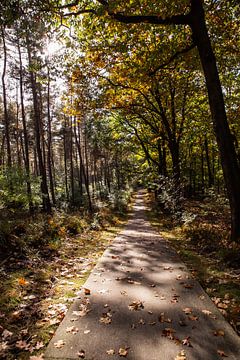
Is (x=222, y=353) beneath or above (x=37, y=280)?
beneath

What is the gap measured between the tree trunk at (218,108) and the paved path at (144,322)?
8.20 ft

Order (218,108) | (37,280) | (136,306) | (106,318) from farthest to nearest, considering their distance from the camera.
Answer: (218,108), (37,280), (136,306), (106,318)

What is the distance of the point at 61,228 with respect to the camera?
9.72 m

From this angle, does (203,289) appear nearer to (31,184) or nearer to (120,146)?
(31,184)

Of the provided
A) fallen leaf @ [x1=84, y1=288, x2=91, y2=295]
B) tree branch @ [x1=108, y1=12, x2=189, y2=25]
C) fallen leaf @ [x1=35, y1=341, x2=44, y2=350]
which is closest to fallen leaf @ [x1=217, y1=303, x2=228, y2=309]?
fallen leaf @ [x1=84, y1=288, x2=91, y2=295]

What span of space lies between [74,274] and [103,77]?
8193mm

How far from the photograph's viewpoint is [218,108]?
265 inches

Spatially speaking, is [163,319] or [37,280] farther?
[37,280]

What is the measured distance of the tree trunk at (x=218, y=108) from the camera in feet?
21.5

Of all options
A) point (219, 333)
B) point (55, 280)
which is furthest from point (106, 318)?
point (55, 280)

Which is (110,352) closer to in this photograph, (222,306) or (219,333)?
(219,333)

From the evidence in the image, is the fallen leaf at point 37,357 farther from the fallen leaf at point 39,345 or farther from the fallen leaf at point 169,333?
the fallen leaf at point 169,333

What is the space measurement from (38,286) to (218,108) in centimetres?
601

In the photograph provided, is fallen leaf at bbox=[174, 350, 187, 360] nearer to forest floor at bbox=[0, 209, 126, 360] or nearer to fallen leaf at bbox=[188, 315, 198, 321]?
fallen leaf at bbox=[188, 315, 198, 321]
